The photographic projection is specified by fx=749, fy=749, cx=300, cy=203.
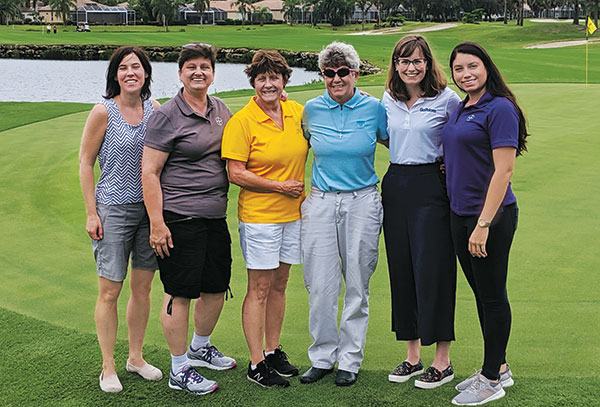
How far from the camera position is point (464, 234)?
3910mm

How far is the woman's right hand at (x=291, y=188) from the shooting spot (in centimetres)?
404

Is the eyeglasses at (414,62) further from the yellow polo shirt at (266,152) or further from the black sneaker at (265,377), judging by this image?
the black sneaker at (265,377)

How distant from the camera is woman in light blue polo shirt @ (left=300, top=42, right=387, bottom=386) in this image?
408 centimetres

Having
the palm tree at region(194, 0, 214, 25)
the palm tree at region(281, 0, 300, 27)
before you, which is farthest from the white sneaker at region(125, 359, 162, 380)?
the palm tree at region(194, 0, 214, 25)

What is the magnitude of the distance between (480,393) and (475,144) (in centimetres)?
129

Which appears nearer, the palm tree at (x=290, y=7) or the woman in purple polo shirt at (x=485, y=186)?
the woman in purple polo shirt at (x=485, y=186)

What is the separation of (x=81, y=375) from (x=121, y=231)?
2.86 feet

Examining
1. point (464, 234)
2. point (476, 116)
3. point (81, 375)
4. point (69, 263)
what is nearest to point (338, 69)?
point (476, 116)

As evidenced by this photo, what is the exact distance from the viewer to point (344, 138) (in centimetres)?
407

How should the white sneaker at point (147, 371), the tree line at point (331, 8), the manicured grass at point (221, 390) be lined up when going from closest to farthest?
the manicured grass at point (221, 390)
the white sneaker at point (147, 371)
the tree line at point (331, 8)

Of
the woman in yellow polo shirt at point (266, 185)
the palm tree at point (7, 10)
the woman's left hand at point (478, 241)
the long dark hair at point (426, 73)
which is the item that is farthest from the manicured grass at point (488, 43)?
A: the palm tree at point (7, 10)

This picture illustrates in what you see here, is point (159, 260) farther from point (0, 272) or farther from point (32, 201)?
point (32, 201)

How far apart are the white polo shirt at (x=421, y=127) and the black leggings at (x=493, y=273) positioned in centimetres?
37

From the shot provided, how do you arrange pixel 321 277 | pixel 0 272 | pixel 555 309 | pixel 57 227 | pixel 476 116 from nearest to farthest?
pixel 476 116 → pixel 321 277 → pixel 555 309 → pixel 0 272 → pixel 57 227
